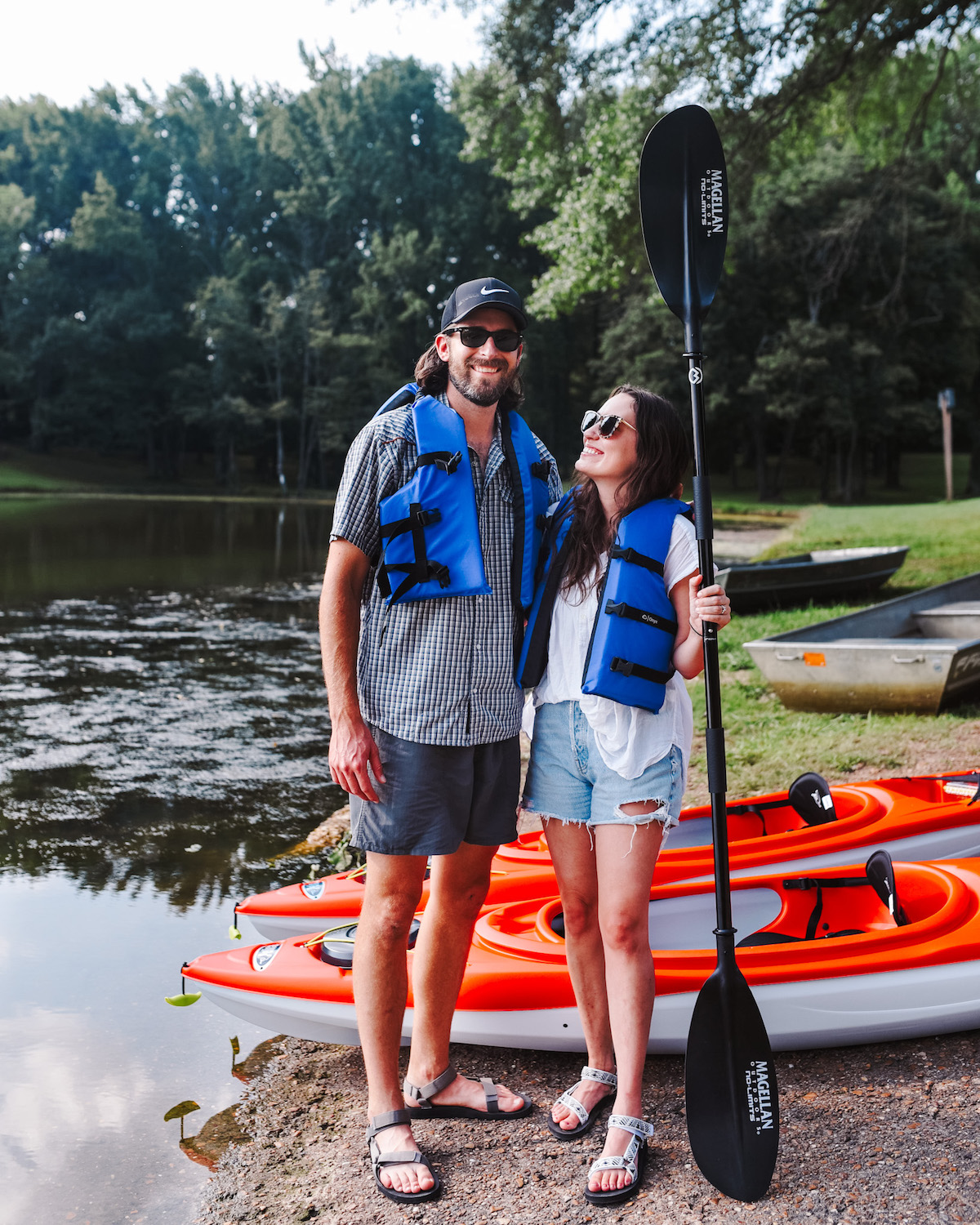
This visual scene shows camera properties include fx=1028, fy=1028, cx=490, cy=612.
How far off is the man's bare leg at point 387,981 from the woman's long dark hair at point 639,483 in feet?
2.55

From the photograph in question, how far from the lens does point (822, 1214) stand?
217 centimetres

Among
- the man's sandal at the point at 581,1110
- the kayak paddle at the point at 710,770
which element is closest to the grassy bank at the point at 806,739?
the man's sandal at the point at 581,1110

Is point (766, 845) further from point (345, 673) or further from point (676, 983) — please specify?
point (345, 673)

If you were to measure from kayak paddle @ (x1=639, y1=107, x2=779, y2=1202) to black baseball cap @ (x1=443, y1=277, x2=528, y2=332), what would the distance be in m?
0.44

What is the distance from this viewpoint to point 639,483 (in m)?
2.38

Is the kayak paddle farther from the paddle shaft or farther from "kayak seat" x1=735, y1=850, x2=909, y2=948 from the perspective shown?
"kayak seat" x1=735, y1=850, x2=909, y2=948

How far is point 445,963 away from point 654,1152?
0.65 metres

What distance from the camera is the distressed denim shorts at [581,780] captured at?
7.42 feet

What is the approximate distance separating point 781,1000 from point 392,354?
39142 millimetres

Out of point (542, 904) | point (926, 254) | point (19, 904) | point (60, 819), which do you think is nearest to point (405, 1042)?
point (542, 904)

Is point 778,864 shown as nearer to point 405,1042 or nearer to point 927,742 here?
point 405,1042

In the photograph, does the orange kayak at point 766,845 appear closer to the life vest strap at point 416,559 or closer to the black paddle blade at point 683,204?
the life vest strap at point 416,559

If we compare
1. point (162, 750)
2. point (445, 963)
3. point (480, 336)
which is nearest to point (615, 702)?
point (445, 963)

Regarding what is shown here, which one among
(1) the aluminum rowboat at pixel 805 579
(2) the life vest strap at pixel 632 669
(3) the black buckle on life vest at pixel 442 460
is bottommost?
(1) the aluminum rowboat at pixel 805 579
